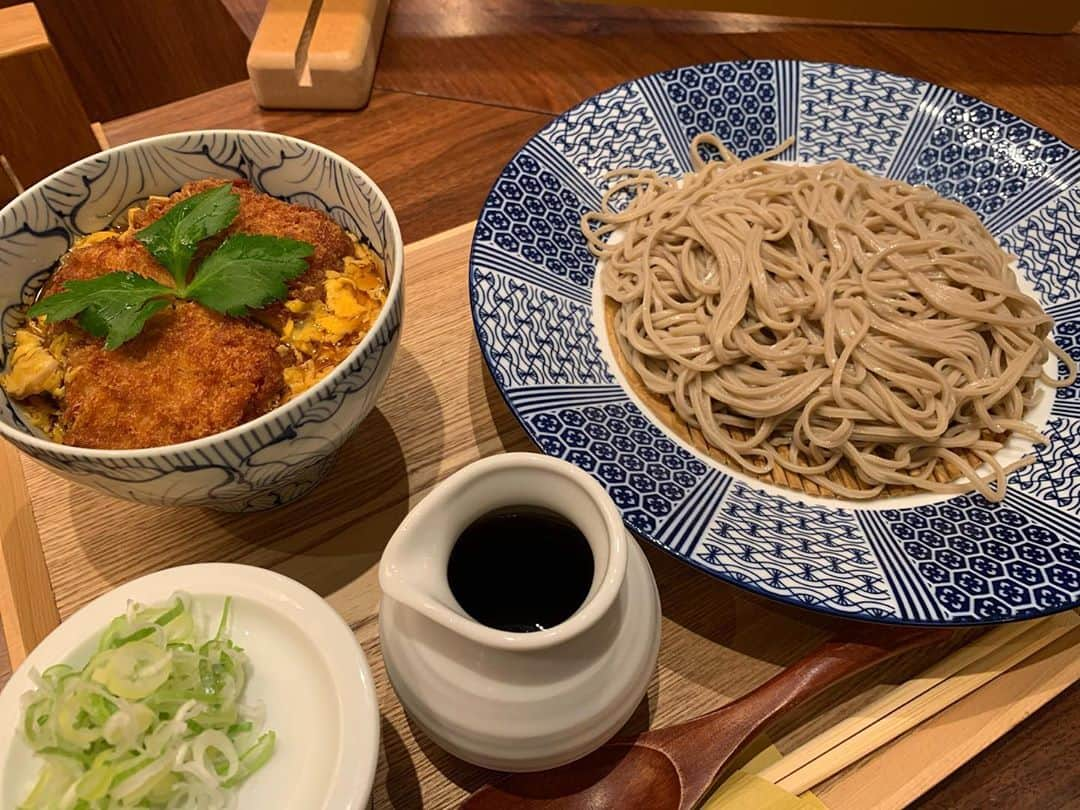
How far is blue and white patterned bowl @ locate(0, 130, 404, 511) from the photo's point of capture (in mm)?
797

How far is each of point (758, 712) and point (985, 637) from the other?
1.20 ft

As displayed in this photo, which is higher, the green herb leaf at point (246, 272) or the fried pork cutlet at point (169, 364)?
the green herb leaf at point (246, 272)

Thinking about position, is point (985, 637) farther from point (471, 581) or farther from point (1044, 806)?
point (471, 581)

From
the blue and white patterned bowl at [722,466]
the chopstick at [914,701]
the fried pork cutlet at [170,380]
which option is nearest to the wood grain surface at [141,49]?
the blue and white patterned bowl at [722,466]

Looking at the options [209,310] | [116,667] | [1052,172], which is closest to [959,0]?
[1052,172]

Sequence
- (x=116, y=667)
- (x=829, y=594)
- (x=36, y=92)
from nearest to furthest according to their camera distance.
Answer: (x=116, y=667) < (x=829, y=594) < (x=36, y=92)

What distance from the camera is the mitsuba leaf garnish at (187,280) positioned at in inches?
35.3

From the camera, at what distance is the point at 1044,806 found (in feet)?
3.19

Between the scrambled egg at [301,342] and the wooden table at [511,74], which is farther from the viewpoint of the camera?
the wooden table at [511,74]

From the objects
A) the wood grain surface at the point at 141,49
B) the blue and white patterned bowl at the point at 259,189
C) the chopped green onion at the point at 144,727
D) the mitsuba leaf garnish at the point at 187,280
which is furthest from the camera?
the wood grain surface at the point at 141,49

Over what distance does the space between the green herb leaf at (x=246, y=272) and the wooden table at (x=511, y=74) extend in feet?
1.61

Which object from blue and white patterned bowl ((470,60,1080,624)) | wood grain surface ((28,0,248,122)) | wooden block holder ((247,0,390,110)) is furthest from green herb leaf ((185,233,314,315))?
wood grain surface ((28,0,248,122))

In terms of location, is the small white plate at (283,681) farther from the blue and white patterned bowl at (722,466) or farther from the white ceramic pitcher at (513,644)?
the blue and white patterned bowl at (722,466)

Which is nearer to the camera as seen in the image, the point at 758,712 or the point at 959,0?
the point at 758,712
